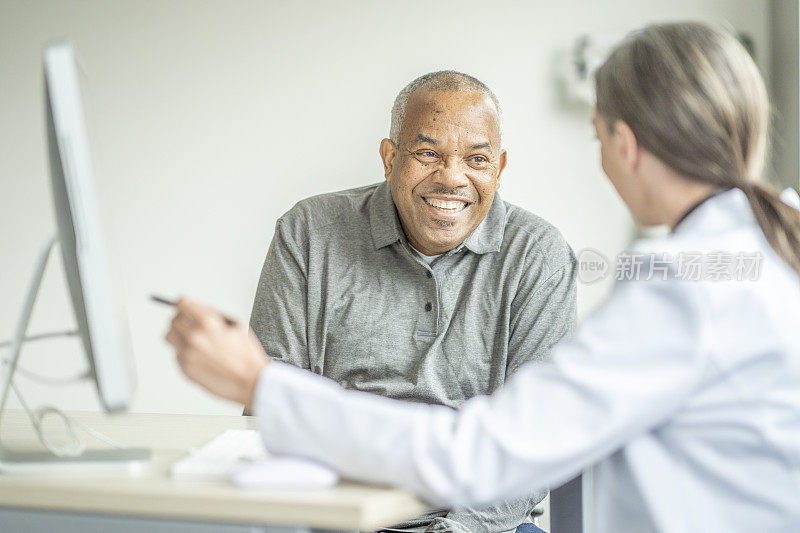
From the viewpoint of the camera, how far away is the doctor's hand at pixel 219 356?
39.5 inches

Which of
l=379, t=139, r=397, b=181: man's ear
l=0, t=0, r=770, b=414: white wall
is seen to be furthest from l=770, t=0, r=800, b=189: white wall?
l=379, t=139, r=397, b=181: man's ear

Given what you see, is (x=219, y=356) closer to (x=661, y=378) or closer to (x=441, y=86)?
(x=661, y=378)

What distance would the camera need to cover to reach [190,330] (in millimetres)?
1021

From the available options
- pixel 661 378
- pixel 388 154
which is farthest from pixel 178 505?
pixel 388 154

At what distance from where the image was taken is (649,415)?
2.95 feet

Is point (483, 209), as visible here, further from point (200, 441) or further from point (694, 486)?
point (694, 486)

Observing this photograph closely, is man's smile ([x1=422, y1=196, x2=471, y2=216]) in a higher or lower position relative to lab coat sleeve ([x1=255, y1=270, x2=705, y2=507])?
higher

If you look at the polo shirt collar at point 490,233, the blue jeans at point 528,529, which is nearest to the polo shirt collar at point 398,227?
the polo shirt collar at point 490,233

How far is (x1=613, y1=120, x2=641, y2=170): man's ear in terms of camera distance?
3.45ft

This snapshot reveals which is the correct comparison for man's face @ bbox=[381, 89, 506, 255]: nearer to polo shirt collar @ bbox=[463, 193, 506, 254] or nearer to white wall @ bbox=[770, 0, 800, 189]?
polo shirt collar @ bbox=[463, 193, 506, 254]

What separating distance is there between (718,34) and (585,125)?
178 centimetres

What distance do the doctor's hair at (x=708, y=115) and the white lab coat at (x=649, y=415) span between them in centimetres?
4

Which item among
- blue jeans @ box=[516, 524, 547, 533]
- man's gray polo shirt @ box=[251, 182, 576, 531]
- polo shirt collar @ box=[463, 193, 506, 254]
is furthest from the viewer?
polo shirt collar @ box=[463, 193, 506, 254]

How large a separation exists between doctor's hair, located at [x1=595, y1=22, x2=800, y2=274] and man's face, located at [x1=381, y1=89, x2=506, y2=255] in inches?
35.4
